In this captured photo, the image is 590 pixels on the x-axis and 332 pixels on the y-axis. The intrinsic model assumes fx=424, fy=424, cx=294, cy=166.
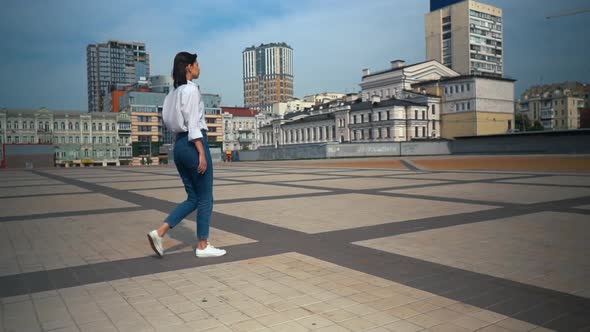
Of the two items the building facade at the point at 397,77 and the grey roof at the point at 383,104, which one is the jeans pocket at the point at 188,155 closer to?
the grey roof at the point at 383,104

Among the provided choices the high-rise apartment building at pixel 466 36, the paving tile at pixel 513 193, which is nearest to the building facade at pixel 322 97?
the high-rise apartment building at pixel 466 36

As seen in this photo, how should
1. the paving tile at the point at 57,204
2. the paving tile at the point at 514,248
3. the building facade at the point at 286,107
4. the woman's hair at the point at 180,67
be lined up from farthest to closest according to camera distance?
the building facade at the point at 286,107, the paving tile at the point at 57,204, the woman's hair at the point at 180,67, the paving tile at the point at 514,248

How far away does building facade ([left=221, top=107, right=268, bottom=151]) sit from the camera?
101 m

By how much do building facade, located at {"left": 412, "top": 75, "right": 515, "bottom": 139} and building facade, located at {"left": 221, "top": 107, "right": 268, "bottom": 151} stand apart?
45369mm

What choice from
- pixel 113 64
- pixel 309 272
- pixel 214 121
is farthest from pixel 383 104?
pixel 113 64

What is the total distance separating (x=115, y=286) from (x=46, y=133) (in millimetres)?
87234

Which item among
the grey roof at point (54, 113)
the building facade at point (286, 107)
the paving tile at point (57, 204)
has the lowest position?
the paving tile at point (57, 204)

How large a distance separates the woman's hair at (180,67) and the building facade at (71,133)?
8190cm

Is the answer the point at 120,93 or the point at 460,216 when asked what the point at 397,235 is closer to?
the point at 460,216

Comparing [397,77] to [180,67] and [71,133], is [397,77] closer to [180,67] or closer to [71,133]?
[71,133]

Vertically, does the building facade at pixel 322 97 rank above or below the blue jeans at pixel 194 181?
above

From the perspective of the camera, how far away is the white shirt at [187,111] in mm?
4395

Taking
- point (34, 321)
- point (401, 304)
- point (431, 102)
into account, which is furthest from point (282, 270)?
point (431, 102)

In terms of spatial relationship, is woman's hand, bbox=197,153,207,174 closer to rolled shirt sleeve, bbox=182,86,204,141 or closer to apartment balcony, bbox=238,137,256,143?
rolled shirt sleeve, bbox=182,86,204,141
